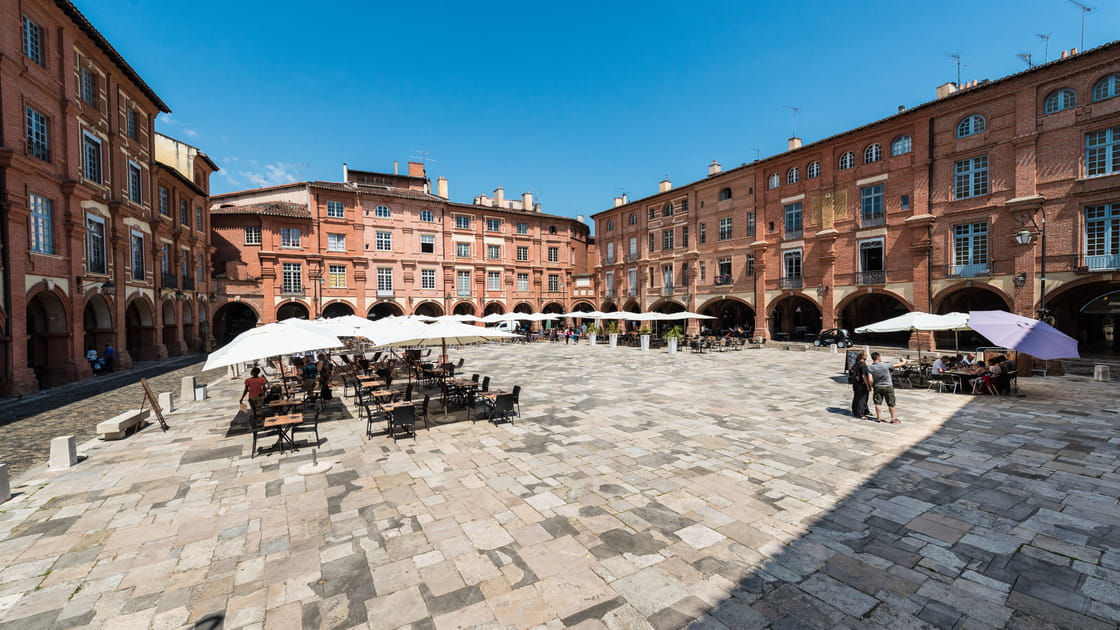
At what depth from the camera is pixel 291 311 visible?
1481 inches

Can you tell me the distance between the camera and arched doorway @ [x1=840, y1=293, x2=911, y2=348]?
29844 millimetres

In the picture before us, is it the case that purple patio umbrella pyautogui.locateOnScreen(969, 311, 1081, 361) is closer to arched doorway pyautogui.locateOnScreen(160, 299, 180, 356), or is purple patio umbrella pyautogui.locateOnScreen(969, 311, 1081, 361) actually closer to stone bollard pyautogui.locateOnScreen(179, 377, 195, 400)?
stone bollard pyautogui.locateOnScreen(179, 377, 195, 400)

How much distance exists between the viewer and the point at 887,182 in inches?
1025

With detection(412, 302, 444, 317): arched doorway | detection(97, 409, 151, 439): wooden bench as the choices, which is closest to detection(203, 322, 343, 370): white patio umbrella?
detection(97, 409, 151, 439): wooden bench

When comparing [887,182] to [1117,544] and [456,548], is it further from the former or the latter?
[456,548]

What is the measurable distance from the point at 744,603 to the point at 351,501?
509 cm

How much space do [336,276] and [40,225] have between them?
2172 centimetres

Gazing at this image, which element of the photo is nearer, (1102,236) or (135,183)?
(1102,236)

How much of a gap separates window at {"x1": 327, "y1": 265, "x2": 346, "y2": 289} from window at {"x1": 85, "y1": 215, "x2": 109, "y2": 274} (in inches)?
706

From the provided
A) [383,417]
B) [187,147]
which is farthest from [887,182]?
[187,147]

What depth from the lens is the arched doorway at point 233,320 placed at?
34.8 meters

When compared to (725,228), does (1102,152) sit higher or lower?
higher

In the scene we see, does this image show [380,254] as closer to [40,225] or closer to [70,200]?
[70,200]

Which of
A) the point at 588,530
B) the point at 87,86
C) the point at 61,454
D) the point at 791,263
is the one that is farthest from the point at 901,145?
the point at 87,86
